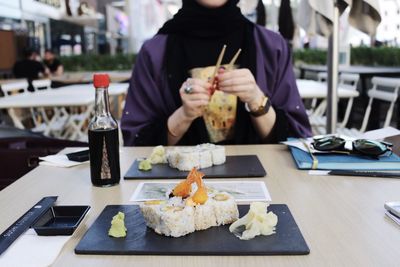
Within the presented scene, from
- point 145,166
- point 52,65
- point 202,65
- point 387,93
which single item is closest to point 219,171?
point 145,166

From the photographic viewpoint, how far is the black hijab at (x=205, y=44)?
1.62 metres

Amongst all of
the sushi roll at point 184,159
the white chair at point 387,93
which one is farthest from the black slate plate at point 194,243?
the white chair at point 387,93

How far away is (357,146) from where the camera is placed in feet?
3.75

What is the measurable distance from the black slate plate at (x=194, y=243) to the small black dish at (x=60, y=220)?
0.04 m

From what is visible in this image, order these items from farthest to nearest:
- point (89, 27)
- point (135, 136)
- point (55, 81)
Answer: point (89, 27)
point (55, 81)
point (135, 136)

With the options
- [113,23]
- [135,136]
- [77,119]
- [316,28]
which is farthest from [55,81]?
[135,136]

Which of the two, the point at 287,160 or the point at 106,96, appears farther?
the point at 287,160

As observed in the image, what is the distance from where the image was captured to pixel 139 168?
1135 millimetres

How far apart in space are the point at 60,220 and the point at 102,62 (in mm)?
8520

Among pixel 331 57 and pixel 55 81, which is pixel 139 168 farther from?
pixel 55 81

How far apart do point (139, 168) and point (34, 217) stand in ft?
1.25

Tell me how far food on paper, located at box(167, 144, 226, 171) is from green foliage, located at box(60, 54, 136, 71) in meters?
7.96

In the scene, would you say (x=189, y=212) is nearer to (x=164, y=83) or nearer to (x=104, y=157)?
(x=104, y=157)

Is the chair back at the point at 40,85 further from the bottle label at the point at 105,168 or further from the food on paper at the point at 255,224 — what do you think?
the food on paper at the point at 255,224
